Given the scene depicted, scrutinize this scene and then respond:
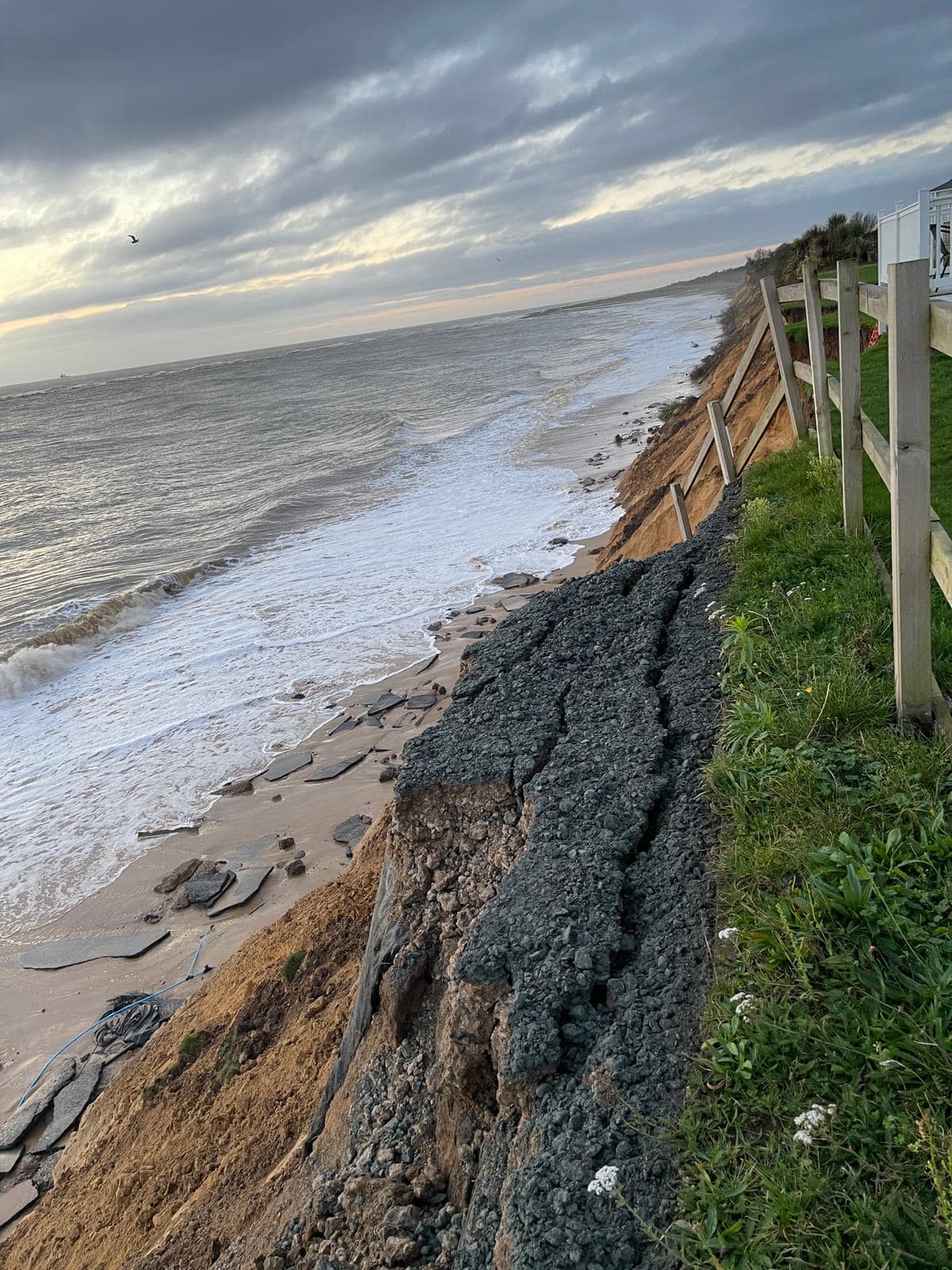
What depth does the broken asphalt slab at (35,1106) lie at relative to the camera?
5.74 meters

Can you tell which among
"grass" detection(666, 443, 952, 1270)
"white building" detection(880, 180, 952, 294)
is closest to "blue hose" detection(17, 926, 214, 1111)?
"grass" detection(666, 443, 952, 1270)

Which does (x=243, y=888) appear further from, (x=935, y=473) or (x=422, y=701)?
(x=935, y=473)

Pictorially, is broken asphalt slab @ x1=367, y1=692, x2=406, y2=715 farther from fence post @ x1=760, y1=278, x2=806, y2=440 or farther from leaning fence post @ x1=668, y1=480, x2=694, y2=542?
fence post @ x1=760, y1=278, x2=806, y2=440

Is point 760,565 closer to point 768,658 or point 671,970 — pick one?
point 768,658

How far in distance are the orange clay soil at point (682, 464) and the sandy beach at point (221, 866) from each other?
2.93 m

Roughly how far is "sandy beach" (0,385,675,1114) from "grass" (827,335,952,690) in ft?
15.0

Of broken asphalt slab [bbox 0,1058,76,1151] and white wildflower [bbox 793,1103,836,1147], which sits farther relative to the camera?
broken asphalt slab [bbox 0,1058,76,1151]

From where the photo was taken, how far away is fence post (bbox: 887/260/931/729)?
299 cm

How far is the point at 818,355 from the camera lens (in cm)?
628

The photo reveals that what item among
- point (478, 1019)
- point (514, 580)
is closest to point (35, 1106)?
point (478, 1019)

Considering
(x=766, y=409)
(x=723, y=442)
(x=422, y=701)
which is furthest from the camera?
(x=422, y=701)

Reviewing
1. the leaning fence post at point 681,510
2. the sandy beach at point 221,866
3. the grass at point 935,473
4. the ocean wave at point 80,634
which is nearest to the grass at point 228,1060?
the sandy beach at point 221,866

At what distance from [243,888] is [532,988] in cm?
541

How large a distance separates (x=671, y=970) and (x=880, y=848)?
812 millimetres
